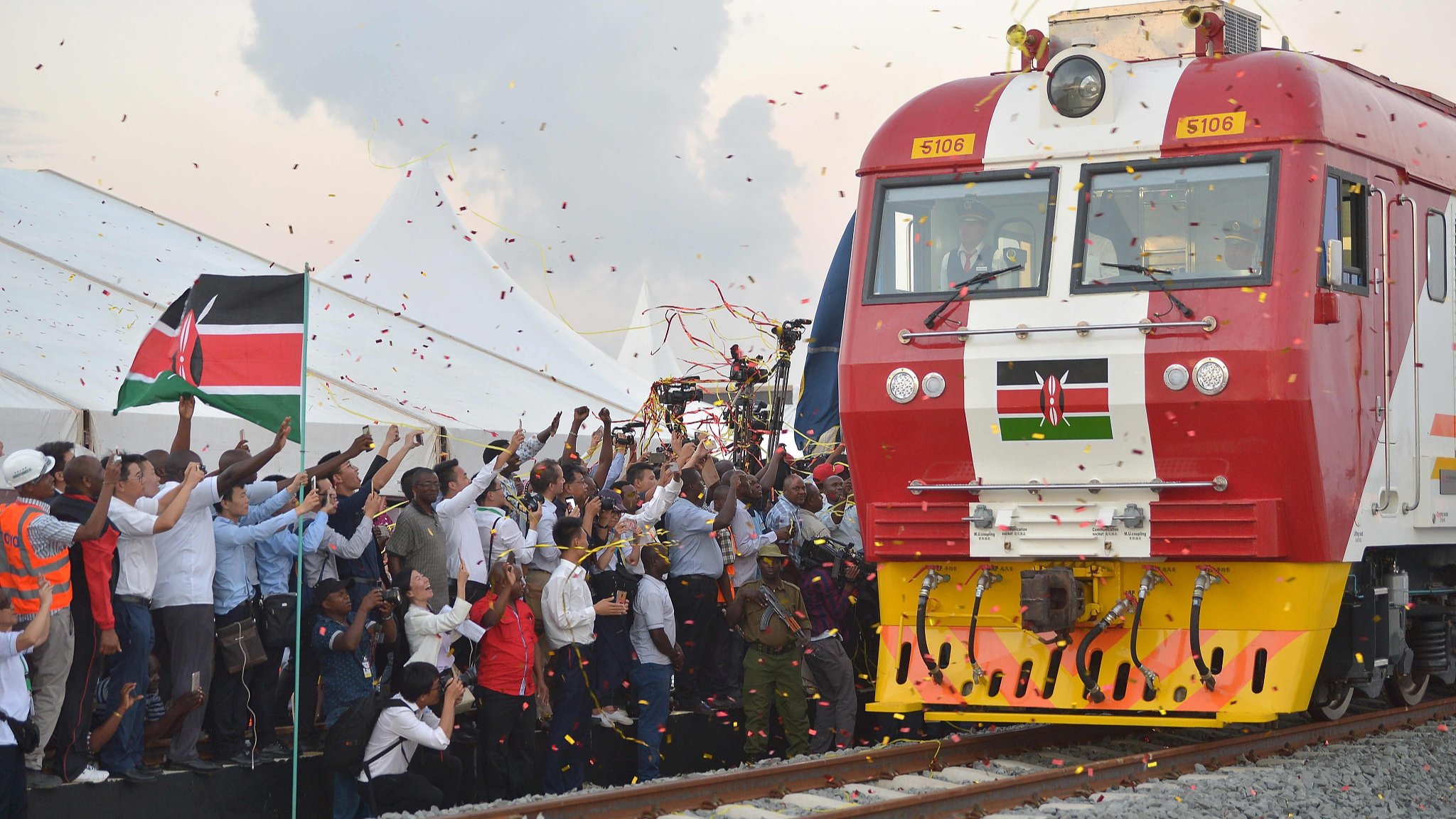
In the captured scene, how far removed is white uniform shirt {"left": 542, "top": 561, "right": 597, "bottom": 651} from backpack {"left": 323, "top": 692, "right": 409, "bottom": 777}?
4.76 feet

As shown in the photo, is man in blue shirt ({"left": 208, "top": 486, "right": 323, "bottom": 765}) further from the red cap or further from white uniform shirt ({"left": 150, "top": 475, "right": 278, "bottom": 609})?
the red cap

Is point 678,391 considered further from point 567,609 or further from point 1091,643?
point 1091,643

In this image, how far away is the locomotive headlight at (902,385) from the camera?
8.20 metres

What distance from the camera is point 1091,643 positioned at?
8.06 m

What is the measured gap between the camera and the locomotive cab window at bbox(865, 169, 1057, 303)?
8.19 meters

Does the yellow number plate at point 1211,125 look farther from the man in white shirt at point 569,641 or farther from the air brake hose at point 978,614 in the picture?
the man in white shirt at point 569,641

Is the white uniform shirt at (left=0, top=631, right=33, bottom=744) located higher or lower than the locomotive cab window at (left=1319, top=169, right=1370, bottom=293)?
lower

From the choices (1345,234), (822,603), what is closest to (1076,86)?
(1345,234)

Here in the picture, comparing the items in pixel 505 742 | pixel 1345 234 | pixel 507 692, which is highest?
pixel 1345 234

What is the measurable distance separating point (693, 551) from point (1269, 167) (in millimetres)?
4575

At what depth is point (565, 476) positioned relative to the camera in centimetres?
991

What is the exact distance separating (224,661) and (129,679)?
0.58 meters

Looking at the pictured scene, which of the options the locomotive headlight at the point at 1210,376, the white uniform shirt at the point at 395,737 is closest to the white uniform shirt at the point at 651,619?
the white uniform shirt at the point at 395,737

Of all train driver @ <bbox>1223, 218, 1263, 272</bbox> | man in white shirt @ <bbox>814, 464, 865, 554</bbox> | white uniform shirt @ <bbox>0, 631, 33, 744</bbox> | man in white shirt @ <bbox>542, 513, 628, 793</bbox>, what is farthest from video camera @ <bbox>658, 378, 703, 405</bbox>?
white uniform shirt @ <bbox>0, 631, 33, 744</bbox>
